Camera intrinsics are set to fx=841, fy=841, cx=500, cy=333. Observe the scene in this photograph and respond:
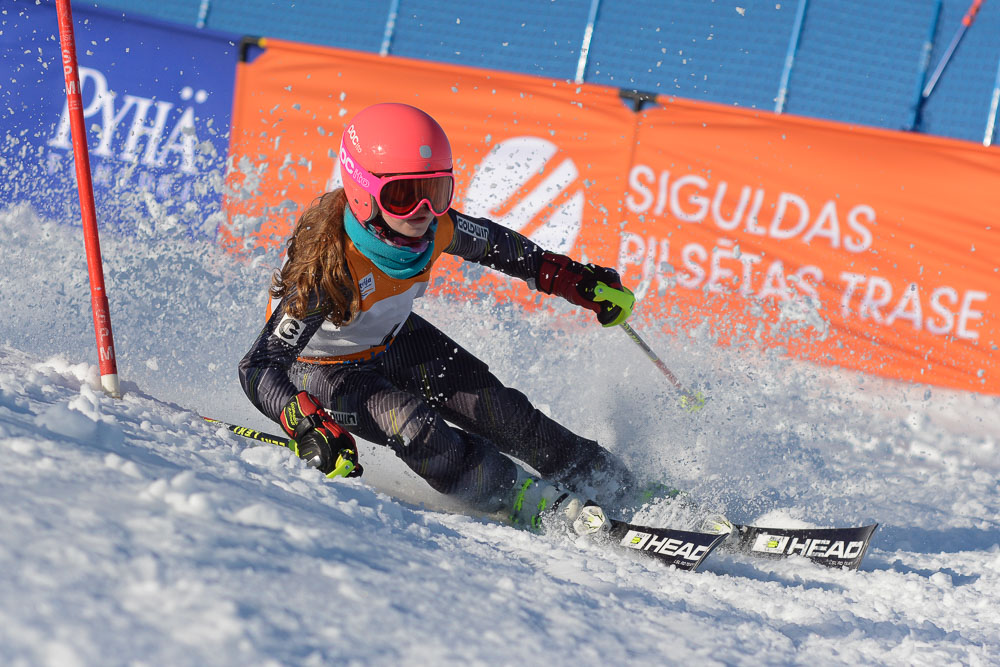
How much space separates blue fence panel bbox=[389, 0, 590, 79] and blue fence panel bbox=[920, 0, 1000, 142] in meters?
3.69

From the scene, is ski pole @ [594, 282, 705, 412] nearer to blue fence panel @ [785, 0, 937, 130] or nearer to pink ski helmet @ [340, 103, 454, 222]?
pink ski helmet @ [340, 103, 454, 222]

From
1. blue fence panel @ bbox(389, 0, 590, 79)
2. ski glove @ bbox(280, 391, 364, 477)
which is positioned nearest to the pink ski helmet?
ski glove @ bbox(280, 391, 364, 477)

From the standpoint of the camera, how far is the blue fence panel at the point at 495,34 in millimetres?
8836

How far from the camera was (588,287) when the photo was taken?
3680 millimetres

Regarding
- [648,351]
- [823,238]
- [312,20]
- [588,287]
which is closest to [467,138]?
[823,238]

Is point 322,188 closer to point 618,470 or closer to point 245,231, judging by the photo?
point 245,231

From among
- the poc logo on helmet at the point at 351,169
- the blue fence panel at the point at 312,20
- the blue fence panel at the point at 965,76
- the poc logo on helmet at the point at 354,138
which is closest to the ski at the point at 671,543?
the poc logo on helmet at the point at 351,169

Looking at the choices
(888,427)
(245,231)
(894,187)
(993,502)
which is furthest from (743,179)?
(245,231)

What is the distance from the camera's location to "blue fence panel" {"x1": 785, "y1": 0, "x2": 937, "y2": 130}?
863 cm

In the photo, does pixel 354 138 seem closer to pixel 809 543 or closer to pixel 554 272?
pixel 554 272

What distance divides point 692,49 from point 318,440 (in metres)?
7.66

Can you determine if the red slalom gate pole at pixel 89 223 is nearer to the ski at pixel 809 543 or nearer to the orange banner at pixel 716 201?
the orange banner at pixel 716 201

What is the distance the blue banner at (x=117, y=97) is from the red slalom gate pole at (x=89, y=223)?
324 cm

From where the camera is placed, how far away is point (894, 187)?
21.4 ft
